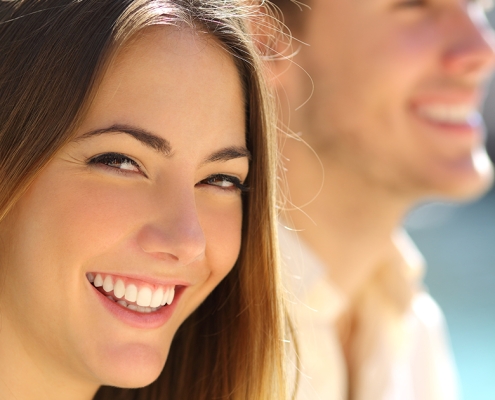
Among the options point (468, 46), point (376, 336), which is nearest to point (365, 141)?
point (468, 46)

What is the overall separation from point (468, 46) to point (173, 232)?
1.42 meters

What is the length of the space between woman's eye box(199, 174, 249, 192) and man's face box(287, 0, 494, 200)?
85 centimetres

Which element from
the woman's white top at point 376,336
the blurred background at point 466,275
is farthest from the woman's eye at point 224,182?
the blurred background at point 466,275

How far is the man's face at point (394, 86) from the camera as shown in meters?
A: 2.24

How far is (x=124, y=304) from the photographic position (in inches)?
53.9

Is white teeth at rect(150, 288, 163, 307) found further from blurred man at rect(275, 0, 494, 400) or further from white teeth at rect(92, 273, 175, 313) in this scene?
blurred man at rect(275, 0, 494, 400)

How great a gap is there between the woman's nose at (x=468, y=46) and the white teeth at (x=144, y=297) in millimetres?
1411

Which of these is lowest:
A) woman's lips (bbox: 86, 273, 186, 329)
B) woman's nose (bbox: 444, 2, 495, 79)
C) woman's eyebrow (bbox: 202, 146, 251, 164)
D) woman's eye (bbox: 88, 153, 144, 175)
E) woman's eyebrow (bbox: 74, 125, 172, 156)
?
woman's lips (bbox: 86, 273, 186, 329)

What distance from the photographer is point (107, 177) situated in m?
1.32

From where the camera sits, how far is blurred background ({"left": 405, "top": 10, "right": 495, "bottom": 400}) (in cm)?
515

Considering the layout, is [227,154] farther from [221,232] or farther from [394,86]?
[394,86]

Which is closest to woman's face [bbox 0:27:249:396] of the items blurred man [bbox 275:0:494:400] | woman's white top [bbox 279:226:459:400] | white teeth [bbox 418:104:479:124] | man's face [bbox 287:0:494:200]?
woman's white top [bbox 279:226:459:400]

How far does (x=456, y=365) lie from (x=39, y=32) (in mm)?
4623

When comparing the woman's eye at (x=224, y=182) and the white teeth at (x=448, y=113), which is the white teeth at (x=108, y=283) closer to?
the woman's eye at (x=224, y=182)
